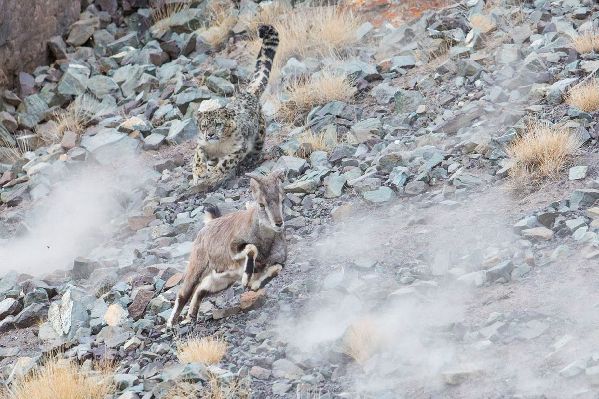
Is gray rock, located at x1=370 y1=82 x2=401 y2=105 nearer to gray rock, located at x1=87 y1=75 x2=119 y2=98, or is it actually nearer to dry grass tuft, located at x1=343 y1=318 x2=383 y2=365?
gray rock, located at x1=87 y1=75 x2=119 y2=98

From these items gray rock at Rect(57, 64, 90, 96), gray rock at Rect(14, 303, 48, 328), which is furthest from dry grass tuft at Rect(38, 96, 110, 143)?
gray rock at Rect(14, 303, 48, 328)

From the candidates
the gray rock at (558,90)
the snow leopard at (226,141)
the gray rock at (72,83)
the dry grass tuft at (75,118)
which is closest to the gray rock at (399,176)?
the gray rock at (558,90)

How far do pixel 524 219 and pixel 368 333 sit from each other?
236 cm

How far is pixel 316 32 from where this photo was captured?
53.3 ft

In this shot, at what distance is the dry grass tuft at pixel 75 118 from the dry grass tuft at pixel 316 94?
3290mm

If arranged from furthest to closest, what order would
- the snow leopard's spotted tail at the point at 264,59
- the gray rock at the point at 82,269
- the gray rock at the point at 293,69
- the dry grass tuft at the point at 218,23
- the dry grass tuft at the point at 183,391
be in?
the dry grass tuft at the point at 218,23
the gray rock at the point at 293,69
the snow leopard's spotted tail at the point at 264,59
the gray rock at the point at 82,269
the dry grass tuft at the point at 183,391

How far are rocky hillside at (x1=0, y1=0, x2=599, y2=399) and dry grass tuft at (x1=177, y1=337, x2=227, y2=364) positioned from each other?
0.02 metres

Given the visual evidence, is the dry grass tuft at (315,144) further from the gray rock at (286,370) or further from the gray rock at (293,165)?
the gray rock at (286,370)

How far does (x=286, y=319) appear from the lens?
891cm

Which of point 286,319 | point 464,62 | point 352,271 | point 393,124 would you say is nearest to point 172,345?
point 286,319

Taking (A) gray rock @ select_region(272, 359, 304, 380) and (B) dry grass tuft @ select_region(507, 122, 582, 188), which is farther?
(B) dry grass tuft @ select_region(507, 122, 582, 188)

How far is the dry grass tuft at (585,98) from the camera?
11477 mm

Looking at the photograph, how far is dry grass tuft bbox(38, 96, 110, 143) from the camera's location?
16.0 m

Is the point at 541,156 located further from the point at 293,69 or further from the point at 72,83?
the point at 72,83
